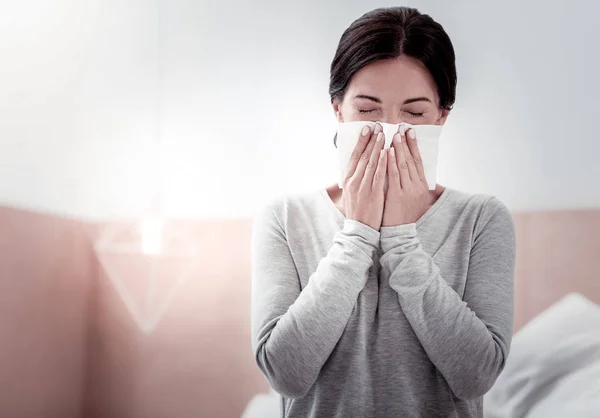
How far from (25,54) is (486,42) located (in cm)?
111

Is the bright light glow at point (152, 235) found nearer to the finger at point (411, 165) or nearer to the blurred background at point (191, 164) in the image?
the blurred background at point (191, 164)

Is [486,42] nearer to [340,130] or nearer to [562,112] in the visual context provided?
[562,112]

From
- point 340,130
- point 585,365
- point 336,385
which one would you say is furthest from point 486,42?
point 336,385

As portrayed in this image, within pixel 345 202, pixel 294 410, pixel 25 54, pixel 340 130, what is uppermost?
pixel 25 54

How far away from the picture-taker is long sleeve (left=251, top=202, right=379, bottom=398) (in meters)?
1.01

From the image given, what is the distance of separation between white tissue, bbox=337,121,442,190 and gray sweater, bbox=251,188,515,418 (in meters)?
0.09

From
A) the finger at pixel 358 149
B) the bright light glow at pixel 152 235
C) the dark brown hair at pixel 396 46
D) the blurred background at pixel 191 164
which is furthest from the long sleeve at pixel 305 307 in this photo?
the bright light glow at pixel 152 235

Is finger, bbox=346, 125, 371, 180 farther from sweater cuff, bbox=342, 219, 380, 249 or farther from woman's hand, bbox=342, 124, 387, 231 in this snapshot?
sweater cuff, bbox=342, 219, 380, 249

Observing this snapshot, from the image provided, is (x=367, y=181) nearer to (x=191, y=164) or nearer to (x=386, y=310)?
(x=386, y=310)

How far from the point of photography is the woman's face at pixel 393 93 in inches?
44.4

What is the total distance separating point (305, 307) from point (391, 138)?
36 centimetres

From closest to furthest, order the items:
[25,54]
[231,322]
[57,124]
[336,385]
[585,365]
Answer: [336,385]
[585,365]
[25,54]
[57,124]
[231,322]

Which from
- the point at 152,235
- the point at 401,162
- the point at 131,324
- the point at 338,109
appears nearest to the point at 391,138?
the point at 401,162

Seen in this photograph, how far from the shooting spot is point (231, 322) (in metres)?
1.62
